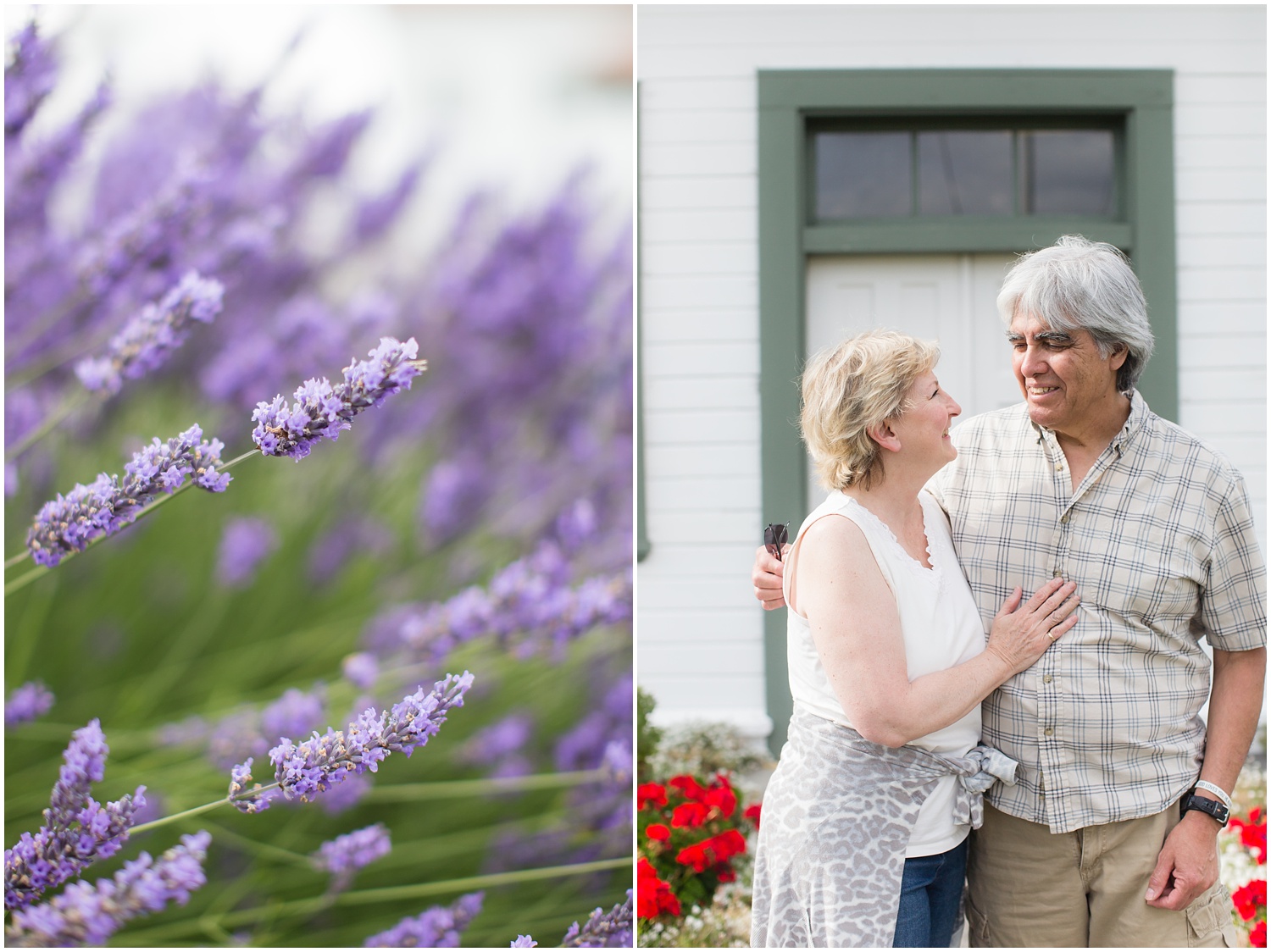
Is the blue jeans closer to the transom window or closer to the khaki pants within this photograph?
the khaki pants

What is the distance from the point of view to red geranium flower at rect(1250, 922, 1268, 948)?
6.37ft

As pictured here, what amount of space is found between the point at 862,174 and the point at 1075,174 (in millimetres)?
640

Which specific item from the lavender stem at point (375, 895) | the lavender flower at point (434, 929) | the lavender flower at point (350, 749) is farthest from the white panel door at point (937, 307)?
the lavender flower at point (350, 749)

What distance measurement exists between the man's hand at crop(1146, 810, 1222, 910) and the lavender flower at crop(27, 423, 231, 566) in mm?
1450

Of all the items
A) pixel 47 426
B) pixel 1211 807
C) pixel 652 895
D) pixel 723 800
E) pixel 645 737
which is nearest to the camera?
pixel 47 426

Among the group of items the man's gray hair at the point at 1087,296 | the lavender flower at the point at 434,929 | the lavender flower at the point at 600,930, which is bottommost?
the lavender flower at the point at 600,930

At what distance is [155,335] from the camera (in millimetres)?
1079

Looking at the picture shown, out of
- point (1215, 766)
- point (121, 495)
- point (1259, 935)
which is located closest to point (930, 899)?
point (1215, 766)

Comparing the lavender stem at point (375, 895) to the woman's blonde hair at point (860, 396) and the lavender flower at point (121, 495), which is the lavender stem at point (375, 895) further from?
the woman's blonde hair at point (860, 396)

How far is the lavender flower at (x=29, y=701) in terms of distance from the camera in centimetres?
120

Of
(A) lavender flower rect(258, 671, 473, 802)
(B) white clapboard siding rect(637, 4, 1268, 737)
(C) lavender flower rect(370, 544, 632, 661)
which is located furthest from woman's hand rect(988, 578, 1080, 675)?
(B) white clapboard siding rect(637, 4, 1268, 737)

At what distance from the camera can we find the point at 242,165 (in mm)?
1400

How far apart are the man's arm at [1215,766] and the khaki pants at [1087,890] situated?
2cm

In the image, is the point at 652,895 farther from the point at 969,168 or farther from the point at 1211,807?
the point at 969,168
